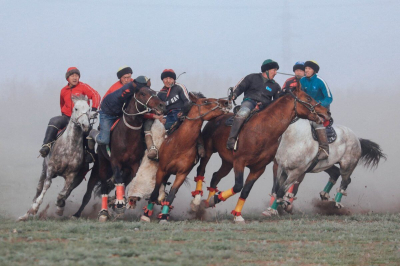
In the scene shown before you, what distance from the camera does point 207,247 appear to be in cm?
936

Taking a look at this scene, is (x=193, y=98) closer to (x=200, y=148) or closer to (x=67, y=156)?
(x=200, y=148)

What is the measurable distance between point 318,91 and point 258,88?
215cm

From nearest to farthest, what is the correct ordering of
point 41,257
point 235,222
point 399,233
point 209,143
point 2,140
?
point 41,257 < point 399,233 < point 235,222 < point 209,143 < point 2,140

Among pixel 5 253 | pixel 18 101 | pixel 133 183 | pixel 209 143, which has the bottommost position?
pixel 5 253

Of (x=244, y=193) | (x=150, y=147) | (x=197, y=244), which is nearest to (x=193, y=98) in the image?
(x=150, y=147)

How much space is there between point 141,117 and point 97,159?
6.42 ft

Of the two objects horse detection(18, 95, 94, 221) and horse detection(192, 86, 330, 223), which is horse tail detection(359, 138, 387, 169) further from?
horse detection(18, 95, 94, 221)

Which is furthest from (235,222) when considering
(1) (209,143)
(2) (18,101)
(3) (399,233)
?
(2) (18,101)

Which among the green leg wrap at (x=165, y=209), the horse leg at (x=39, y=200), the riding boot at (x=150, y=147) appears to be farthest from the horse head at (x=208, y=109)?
the horse leg at (x=39, y=200)

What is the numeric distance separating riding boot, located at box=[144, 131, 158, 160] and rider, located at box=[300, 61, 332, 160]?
3.86m

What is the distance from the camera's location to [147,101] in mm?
12719

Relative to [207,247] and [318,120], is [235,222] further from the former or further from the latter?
[207,247]

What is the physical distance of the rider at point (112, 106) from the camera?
13.1 metres

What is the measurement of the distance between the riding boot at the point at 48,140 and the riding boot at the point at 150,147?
77.8 inches
